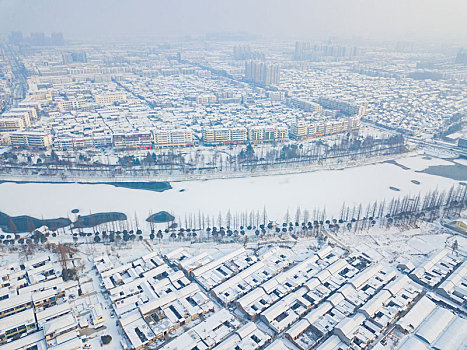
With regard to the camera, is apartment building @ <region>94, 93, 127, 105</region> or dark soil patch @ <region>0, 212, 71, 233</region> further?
apartment building @ <region>94, 93, 127, 105</region>

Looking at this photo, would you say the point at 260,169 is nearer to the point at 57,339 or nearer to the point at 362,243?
the point at 362,243

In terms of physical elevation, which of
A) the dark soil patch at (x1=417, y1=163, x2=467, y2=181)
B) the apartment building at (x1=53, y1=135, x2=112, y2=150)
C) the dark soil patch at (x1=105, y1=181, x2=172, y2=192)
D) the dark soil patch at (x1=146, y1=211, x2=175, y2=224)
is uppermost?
the apartment building at (x1=53, y1=135, x2=112, y2=150)

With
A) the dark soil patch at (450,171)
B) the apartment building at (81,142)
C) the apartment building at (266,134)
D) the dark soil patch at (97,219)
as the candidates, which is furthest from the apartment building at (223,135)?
the dark soil patch at (450,171)

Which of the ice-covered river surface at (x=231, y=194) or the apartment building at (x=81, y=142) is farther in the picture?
the apartment building at (x=81, y=142)

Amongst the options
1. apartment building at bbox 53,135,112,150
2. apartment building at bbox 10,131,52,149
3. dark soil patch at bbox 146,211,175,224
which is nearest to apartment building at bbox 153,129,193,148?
apartment building at bbox 53,135,112,150

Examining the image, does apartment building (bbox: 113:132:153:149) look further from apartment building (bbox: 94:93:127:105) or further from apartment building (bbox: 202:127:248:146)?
apartment building (bbox: 94:93:127:105)

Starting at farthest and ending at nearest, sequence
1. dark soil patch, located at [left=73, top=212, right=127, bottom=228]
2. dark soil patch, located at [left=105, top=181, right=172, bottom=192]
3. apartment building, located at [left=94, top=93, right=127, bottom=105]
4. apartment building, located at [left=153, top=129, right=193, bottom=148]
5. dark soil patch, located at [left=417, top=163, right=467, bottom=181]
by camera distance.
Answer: apartment building, located at [left=94, top=93, right=127, bottom=105]
apartment building, located at [left=153, top=129, right=193, bottom=148]
dark soil patch, located at [left=417, top=163, right=467, bottom=181]
dark soil patch, located at [left=105, top=181, right=172, bottom=192]
dark soil patch, located at [left=73, top=212, right=127, bottom=228]

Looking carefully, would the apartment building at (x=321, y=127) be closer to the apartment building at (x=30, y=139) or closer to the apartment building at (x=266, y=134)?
the apartment building at (x=266, y=134)

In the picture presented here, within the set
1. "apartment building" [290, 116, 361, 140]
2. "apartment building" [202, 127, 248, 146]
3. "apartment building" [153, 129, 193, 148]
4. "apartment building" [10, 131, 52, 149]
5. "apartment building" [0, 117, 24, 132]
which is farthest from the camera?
"apartment building" [290, 116, 361, 140]
